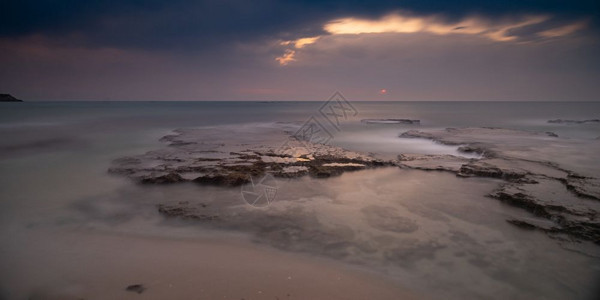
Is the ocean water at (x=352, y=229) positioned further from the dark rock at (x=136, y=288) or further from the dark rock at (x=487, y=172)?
the dark rock at (x=136, y=288)

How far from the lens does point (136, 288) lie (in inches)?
140

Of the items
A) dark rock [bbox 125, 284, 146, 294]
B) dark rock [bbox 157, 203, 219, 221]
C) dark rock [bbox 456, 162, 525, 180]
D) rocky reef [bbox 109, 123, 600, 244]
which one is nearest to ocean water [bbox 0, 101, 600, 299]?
dark rock [bbox 157, 203, 219, 221]

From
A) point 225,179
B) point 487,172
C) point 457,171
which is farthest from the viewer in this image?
point 457,171

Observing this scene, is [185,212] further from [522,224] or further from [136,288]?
[522,224]

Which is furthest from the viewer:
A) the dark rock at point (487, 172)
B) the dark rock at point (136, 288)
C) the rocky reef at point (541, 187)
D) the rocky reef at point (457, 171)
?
the dark rock at point (487, 172)

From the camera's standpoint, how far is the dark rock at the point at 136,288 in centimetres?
351

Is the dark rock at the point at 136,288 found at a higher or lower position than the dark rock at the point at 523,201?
lower

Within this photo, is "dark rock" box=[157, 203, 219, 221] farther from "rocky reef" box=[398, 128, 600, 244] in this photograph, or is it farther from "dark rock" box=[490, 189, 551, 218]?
"dark rock" box=[490, 189, 551, 218]

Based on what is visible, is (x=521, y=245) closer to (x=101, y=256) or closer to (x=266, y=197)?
(x=266, y=197)

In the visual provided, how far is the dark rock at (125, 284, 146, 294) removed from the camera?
3514 mm

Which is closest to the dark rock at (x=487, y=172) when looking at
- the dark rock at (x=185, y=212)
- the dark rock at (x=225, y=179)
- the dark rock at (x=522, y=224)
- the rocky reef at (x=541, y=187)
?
the rocky reef at (x=541, y=187)

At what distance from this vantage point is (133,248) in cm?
456

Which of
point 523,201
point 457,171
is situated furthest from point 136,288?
point 457,171

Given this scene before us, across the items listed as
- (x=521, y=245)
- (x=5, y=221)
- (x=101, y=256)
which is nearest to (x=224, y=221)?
(x=101, y=256)
